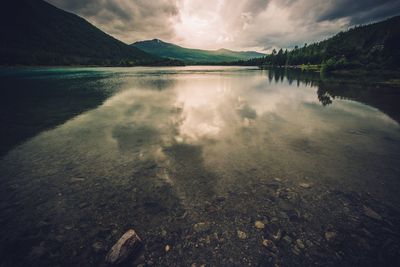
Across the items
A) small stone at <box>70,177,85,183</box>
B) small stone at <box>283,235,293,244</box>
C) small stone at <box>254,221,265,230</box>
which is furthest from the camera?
small stone at <box>70,177,85,183</box>

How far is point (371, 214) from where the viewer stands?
22.4 feet

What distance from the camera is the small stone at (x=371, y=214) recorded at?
6675 millimetres

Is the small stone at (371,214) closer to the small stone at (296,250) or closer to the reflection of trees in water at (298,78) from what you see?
the small stone at (296,250)

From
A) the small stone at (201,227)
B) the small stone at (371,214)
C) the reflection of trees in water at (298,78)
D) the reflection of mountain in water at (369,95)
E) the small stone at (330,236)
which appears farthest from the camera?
the reflection of trees in water at (298,78)

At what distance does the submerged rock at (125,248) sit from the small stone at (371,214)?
849 cm

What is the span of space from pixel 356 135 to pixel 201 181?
Result: 1480 cm

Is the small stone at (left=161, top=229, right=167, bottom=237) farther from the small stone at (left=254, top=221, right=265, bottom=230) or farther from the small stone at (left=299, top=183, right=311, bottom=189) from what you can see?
the small stone at (left=299, top=183, right=311, bottom=189)

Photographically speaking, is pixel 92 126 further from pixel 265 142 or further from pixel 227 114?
pixel 265 142

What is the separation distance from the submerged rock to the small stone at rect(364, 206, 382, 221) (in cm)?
849

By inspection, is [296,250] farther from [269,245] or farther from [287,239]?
[269,245]

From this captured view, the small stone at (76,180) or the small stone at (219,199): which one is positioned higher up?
the small stone at (76,180)

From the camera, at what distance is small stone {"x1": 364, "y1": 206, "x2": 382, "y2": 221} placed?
21.9 feet

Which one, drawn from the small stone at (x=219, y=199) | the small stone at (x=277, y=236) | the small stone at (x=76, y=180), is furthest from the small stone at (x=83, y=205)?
the small stone at (x=277, y=236)

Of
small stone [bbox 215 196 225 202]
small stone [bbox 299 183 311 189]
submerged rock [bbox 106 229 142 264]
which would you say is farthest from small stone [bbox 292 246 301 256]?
submerged rock [bbox 106 229 142 264]
